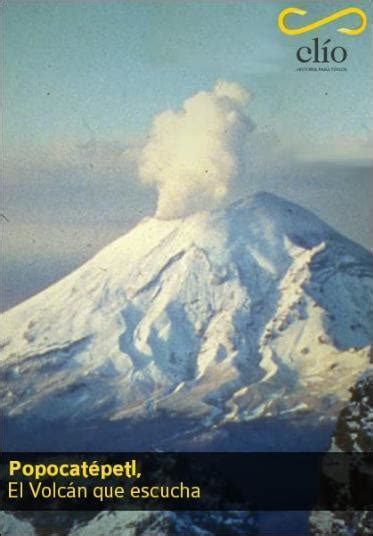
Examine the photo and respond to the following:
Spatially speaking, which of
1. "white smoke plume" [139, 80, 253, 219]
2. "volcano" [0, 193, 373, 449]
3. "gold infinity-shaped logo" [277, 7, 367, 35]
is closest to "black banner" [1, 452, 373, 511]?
"volcano" [0, 193, 373, 449]

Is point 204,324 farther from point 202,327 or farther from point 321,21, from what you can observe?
point 321,21

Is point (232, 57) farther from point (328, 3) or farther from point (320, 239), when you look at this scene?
point (320, 239)

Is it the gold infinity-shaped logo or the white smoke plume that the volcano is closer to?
the white smoke plume

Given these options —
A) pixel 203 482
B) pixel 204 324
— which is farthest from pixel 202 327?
pixel 203 482

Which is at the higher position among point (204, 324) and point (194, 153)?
point (194, 153)

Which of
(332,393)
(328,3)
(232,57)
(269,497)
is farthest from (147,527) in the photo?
(328,3)

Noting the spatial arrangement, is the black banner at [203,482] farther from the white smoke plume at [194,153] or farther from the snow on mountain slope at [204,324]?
the white smoke plume at [194,153]

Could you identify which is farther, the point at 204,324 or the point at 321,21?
the point at 204,324
